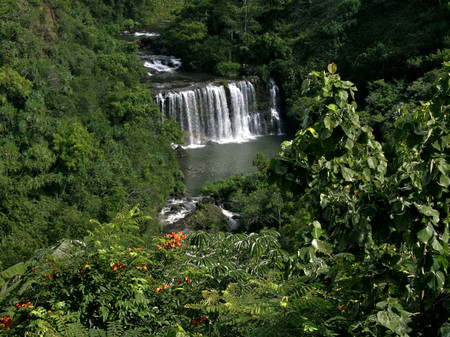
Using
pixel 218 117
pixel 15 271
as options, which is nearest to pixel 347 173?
Result: pixel 15 271

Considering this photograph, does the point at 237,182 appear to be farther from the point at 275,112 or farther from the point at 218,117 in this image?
the point at 275,112

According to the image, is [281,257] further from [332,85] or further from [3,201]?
[3,201]

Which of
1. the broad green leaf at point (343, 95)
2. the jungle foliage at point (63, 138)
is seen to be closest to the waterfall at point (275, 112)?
the jungle foliage at point (63, 138)

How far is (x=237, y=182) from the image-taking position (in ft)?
66.5

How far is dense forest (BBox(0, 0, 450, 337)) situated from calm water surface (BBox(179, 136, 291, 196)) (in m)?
0.99

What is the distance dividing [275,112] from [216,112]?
4680 mm

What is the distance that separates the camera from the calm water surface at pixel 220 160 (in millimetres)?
23156

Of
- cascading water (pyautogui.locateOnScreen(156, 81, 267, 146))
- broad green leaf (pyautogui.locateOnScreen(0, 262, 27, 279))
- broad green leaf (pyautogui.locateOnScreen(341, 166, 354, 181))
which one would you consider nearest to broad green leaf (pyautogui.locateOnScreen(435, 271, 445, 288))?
broad green leaf (pyautogui.locateOnScreen(341, 166, 354, 181))

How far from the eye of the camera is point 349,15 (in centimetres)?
3297

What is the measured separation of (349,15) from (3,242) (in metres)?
27.4

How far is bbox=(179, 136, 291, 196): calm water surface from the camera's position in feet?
76.0

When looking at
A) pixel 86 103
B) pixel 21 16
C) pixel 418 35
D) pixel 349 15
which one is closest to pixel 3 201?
pixel 86 103

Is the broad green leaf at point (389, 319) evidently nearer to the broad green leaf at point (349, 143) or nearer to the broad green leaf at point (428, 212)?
the broad green leaf at point (428, 212)

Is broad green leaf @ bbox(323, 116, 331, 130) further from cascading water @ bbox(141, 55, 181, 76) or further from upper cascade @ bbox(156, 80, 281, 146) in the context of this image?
cascading water @ bbox(141, 55, 181, 76)
